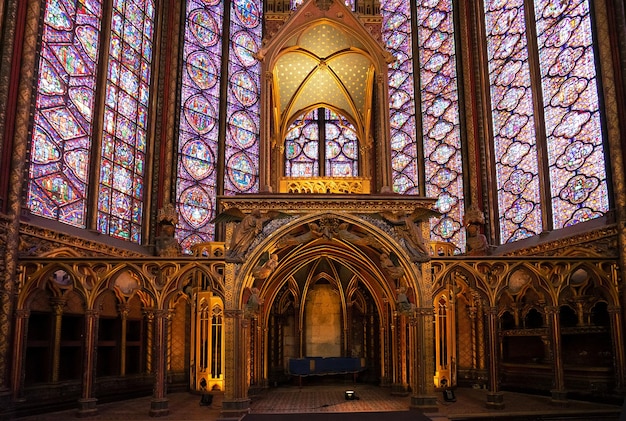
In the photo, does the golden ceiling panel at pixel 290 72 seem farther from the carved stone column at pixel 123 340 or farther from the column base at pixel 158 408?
the column base at pixel 158 408

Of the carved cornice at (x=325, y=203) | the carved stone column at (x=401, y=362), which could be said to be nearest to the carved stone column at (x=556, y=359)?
the carved cornice at (x=325, y=203)

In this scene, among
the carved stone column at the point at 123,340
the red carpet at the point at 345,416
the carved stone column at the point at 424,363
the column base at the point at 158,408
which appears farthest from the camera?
the carved stone column at the point at 123,340

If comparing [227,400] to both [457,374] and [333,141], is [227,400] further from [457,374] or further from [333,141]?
[333,141]

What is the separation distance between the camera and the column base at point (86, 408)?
1173 cm

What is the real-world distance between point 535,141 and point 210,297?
9.83 metres

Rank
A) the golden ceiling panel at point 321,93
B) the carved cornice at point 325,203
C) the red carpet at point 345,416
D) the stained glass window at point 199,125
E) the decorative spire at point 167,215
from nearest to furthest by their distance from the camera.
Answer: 1. the red carpet at point 345,416
2. the carved cornice at point 325,203
3. the golden ceiling panel at point 321,93
4. the decorative spire at point 167,215
5. the stained glass window at point 199,125

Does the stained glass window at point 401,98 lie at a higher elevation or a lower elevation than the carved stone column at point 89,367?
higher

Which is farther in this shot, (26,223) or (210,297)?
(210,297)

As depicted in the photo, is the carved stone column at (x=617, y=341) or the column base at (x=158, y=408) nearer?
the column base at (x=158, y=408)

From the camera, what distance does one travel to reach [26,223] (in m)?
12.1

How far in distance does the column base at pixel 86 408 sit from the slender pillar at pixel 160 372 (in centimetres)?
115

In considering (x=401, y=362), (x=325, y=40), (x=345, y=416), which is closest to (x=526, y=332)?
(x=401, y=362)

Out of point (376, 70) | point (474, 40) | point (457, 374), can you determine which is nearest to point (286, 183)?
point (376, 70)

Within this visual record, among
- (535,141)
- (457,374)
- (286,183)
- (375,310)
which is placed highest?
(535,141)
